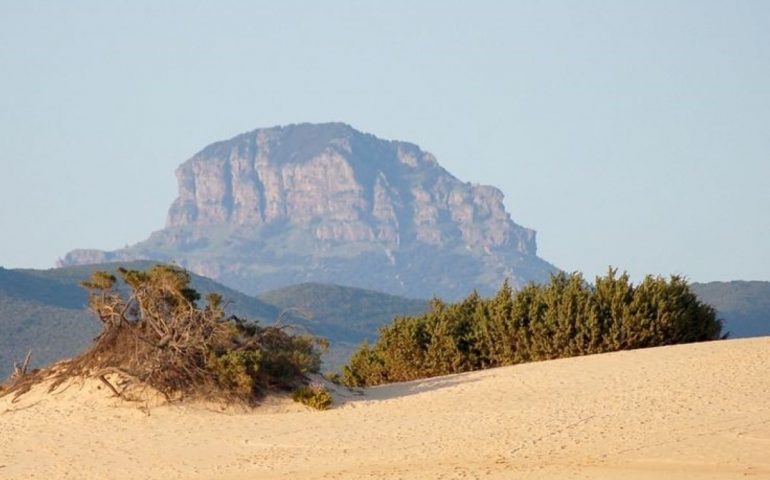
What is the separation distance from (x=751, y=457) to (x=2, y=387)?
11256 millimetres

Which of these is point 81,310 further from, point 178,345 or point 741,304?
point 178,345

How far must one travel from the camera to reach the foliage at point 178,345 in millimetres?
20422

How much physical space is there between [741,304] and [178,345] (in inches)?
4982

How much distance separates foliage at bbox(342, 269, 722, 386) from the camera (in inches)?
1025

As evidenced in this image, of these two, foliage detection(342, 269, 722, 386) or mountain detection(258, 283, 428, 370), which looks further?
mountain detection(258, 283, 428, 370)

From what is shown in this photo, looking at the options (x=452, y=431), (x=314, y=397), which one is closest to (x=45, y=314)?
(x=314, y=397)

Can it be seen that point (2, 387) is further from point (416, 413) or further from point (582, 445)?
point (582, 445)

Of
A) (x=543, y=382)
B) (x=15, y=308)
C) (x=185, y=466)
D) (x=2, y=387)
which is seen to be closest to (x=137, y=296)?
(x=2, y=387)

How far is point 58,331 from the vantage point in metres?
117

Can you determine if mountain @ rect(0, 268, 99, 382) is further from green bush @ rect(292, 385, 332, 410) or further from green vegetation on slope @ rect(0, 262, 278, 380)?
green bush @ rect(292, 385, 332, 410)

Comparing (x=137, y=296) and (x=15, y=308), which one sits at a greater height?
(x=15, y=308)

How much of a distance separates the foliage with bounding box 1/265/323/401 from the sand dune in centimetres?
44

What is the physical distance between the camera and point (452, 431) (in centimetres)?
1881

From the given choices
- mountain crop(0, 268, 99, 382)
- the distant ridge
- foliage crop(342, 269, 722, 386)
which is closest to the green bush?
foliage crop(342, 269, 722, 386)
